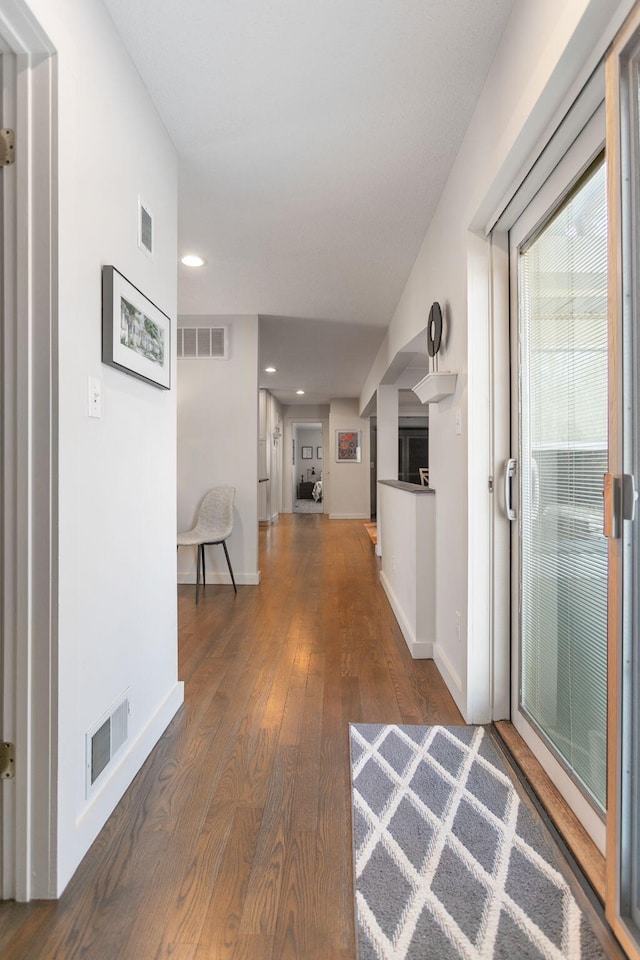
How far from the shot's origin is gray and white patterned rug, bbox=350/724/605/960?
1044 mm

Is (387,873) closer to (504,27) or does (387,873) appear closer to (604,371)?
(604,371)

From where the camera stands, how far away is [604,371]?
50.3 inches

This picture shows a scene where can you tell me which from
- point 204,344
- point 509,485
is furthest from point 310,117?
point 204,344

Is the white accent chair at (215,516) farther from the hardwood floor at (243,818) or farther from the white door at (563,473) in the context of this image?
the white door at (563,473)

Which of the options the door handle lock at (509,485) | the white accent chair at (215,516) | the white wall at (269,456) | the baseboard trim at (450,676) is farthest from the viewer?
the white wall at (269,456)

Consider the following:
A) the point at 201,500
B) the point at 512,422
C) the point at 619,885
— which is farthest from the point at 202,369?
the point at 619,885

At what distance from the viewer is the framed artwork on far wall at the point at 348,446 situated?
31.8 feet

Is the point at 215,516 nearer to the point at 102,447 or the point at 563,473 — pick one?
the point at 102,447

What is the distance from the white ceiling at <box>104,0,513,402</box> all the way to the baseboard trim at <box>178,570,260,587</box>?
99.3 inches

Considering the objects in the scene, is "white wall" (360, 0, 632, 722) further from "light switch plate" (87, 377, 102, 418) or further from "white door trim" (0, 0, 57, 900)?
"light switch plate" (87, 377, 102, 418)

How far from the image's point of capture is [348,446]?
382 inches

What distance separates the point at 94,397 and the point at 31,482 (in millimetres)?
318

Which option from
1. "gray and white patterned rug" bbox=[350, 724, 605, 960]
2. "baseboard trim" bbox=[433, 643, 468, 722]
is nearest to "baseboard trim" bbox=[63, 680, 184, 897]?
"gray and white patterned rug" bbox=[350, 724, 605, 960]

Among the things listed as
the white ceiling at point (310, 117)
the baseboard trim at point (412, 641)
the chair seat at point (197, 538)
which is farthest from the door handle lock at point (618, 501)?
the chair seat at point (197, 538)
